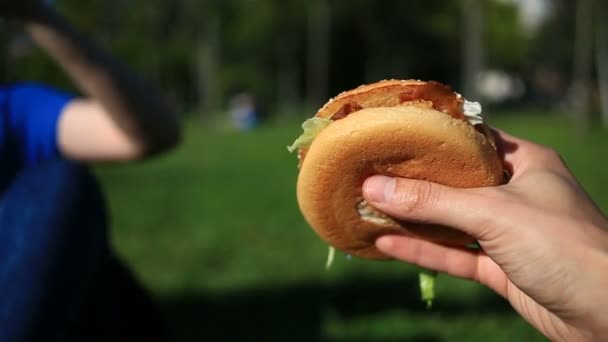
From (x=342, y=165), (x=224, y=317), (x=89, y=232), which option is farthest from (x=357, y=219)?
(x=224, y=317)

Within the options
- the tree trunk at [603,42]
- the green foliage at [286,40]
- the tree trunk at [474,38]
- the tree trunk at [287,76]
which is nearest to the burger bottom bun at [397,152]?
the tree trunk at [603,42]

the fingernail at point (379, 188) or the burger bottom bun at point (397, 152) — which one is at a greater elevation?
the burger bottom bun at point (397, 152)

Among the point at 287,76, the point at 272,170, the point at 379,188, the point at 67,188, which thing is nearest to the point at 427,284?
the point at 379,188

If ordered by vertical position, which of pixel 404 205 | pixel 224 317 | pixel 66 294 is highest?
pixel 404 205

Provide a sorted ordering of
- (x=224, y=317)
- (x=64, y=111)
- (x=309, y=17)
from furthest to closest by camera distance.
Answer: (x=309, y=17) → (x=224, y=317) → (x=64, y=111)

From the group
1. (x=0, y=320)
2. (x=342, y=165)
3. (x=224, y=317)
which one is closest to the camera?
(x=342, y=165)

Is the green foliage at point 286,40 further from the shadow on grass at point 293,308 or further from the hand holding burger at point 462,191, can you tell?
the hand holding burger at point 462,191

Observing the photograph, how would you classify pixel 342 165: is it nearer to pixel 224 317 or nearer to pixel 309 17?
pixel 224 317
